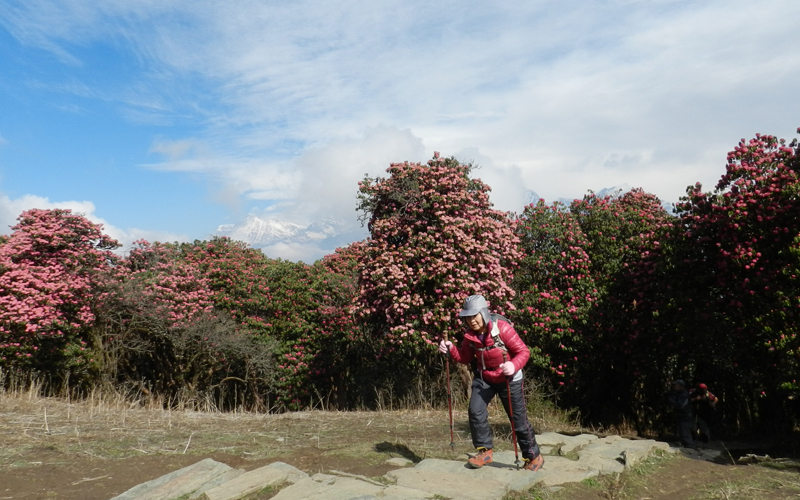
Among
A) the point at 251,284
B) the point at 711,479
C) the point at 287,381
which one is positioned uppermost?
the point at 251,284

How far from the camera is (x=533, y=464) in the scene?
6066 millimetres

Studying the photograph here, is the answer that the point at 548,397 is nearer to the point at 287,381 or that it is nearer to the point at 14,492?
the point at 287,381

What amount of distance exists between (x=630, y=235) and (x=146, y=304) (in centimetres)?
1162

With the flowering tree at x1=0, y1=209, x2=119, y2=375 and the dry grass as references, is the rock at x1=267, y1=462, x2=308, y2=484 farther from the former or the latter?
the flowering tree at x1=0, y1=209, x2=119, y2=375

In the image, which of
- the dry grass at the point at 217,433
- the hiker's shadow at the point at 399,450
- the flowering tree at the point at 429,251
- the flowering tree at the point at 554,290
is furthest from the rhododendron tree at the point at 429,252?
the hiker's shadow at the point at 399,450

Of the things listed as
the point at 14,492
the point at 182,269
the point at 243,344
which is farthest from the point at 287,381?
the point at 14,492

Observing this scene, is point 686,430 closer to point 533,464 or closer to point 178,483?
point 533,464

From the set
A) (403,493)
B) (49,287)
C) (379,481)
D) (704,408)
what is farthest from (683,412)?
(49,287)

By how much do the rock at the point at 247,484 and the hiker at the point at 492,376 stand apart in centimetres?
200

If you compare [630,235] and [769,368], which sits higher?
[630,235]

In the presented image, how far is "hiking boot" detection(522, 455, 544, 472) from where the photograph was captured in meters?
6.05

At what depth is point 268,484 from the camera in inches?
201

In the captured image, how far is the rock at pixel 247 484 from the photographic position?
4.90 m

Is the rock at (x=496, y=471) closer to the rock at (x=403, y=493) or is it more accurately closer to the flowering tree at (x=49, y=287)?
the rock at (x=403, y=493)
